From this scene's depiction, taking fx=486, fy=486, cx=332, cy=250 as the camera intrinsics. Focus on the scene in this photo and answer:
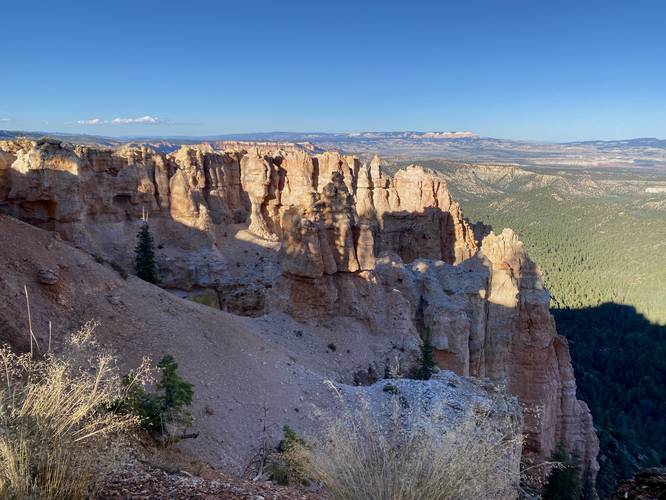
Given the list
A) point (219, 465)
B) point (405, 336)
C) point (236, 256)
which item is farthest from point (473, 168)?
point (219, 465)

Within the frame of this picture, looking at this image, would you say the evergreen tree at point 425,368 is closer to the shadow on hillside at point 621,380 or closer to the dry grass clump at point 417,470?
the dry grass clump at point 417,470

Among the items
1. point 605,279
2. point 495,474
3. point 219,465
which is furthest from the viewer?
point 605,279

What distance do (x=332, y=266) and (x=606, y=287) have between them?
62.8 m

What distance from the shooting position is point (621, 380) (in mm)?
43844

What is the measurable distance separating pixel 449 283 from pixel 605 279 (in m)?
60.3

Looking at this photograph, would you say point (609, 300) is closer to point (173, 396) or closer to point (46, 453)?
point (173, 396)

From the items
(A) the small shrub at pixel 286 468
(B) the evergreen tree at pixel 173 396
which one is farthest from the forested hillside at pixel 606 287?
(B) the evergreen tree at pixel 173 396

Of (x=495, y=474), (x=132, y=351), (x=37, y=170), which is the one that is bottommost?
(x=132, y=351)

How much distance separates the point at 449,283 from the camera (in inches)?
810

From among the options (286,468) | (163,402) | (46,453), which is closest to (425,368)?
(286,468)

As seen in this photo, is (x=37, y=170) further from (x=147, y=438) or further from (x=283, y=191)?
(x=283, y=191)

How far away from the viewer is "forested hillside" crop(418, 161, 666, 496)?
3603 centimetres

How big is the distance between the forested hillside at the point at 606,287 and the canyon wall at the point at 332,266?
844 centimetres

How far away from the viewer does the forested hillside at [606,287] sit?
3603 cm
